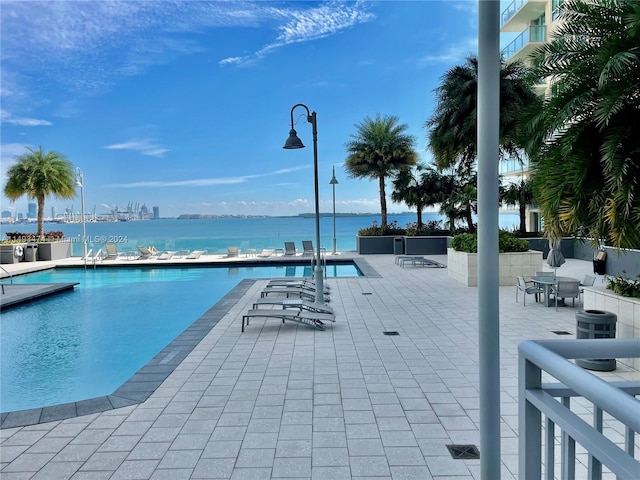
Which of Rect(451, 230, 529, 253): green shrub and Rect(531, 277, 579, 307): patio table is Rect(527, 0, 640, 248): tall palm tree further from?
Rect(451, 230, 529, 253): green shrub

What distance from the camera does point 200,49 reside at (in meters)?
47.5

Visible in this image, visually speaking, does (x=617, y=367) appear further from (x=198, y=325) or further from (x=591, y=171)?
(x=198, y=325)

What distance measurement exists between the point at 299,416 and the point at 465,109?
675 inches

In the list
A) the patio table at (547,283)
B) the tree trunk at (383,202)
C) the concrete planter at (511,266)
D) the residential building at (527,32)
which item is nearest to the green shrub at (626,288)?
the patio table at (547,283)

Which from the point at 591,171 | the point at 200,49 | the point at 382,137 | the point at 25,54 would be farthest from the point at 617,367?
the point at 200,49

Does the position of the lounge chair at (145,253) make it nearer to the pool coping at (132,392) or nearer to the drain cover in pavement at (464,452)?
the pool coping at (132,392)

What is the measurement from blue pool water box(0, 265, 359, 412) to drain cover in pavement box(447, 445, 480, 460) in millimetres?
5137

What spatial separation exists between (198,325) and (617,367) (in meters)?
6.85

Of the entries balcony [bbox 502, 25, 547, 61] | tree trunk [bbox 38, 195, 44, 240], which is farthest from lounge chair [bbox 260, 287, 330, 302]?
balcony [bbox 502, 25, 547, 61]

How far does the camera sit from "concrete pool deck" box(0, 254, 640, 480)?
362 cm

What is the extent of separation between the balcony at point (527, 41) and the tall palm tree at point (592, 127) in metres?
20.4

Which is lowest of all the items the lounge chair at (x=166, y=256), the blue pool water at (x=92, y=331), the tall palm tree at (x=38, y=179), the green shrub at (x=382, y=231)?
Answer: the blue pool water at (x=92, y=331)

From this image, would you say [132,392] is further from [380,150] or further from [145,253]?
[380,150]

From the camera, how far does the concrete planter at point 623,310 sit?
19.1ft
